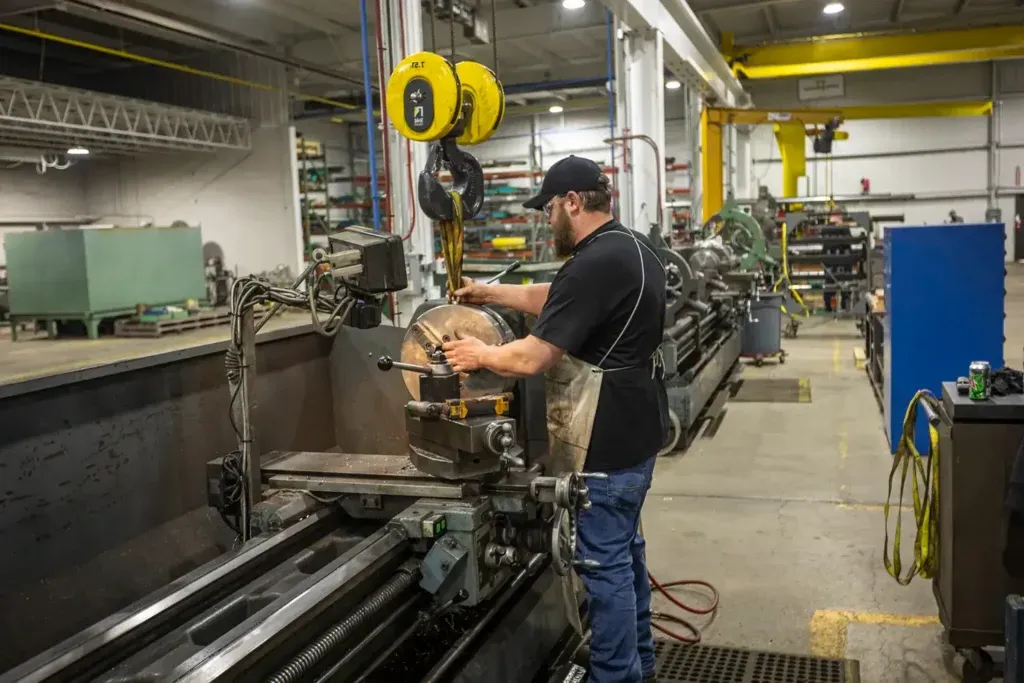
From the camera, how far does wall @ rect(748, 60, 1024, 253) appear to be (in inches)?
471

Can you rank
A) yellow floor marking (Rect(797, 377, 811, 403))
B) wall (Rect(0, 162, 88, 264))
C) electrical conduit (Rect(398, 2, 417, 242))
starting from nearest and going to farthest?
electrical conduit (Rect(398, 2, 417, 242)) → yellow floor marking (Rect(797, 377, 811, 403)) → wall (Rect(0, 162, 88, 264))

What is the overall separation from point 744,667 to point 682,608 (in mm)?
358

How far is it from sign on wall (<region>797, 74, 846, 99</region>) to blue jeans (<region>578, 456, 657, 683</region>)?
12.0 meters

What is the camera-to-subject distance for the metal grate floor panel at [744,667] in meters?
2.17

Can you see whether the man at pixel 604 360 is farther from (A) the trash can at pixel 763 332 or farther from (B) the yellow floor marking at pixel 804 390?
(A) the trash can at pixel 763 332

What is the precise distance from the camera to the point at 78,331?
8234 millimetres

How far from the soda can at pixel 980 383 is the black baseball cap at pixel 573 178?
1.05 meters

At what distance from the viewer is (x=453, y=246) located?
6.97ft

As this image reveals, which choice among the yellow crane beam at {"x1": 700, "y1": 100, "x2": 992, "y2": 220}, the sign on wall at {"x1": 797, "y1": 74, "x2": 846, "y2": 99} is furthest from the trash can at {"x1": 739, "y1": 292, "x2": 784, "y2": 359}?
the sign on wall at {"x1": 797, "y1": 74, "x2": 846, "y2": 99}

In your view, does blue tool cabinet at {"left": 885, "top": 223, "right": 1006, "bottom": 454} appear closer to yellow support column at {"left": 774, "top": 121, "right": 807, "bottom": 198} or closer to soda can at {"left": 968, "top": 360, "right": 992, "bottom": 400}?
soda can at {"left": 968, "top": 360, "right": 992, "bottom": 400}

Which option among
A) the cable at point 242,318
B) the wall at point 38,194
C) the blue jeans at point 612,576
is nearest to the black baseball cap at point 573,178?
the cable at point 242,318

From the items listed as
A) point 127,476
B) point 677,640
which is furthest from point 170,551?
point 677,640

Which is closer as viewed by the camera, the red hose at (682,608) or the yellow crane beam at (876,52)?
the red hose at (682,608)

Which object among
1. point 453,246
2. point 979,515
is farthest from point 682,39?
point 979,515
